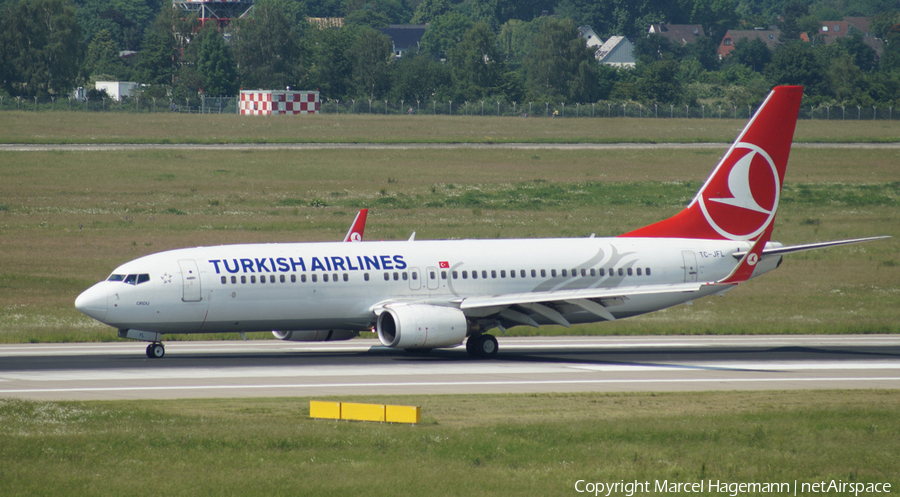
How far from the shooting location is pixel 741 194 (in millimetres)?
45375

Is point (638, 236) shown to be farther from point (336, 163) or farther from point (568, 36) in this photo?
point (568, 36)

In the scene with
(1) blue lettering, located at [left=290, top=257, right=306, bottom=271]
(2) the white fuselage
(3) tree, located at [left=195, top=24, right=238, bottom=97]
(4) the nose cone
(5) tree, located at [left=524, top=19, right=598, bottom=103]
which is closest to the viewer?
(4) the nose cone

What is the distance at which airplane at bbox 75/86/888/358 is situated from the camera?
38156 millimetres

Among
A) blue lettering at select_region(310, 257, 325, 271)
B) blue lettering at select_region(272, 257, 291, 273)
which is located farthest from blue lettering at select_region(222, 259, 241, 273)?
blue lettering at select_region(310, 257, 325, 271)

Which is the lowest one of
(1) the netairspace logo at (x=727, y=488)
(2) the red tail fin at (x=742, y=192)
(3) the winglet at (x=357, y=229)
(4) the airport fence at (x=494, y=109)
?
(1) the netairspace logo at (x=727, y=488)

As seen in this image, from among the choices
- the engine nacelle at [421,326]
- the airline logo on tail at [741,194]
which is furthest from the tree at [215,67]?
the engine nacelle at [421,326]

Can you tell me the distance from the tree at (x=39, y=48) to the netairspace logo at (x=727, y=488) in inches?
6093

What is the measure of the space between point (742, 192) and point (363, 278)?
16046 mm

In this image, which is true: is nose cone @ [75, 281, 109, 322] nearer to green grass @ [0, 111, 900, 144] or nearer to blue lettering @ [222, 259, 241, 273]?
blue lettering @ [222, 259, 241, 273]

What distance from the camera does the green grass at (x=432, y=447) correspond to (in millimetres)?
21047

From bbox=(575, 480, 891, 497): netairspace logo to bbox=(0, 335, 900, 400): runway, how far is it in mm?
11461

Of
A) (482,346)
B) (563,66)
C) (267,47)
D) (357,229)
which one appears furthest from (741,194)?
(267,47)

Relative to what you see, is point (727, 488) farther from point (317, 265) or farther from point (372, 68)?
point (372, 68)

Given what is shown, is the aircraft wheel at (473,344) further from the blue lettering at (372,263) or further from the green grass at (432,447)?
the green grass at (432,447)
